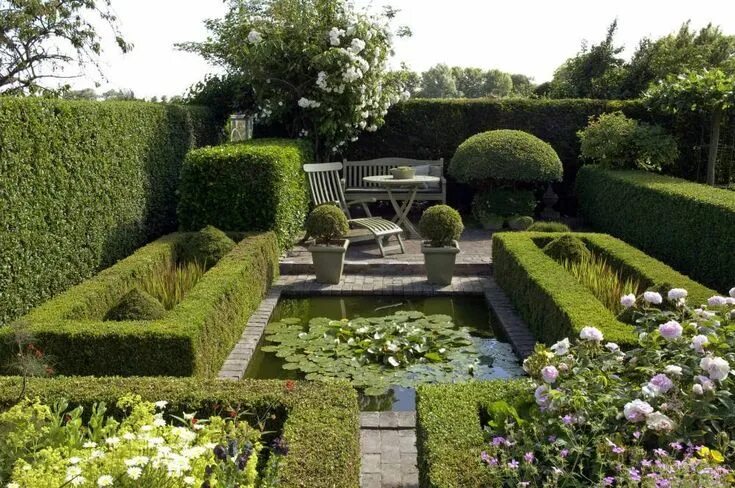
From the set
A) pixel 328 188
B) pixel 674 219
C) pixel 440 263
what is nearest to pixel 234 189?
pixel 440 263

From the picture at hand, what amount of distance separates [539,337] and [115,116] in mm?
5353

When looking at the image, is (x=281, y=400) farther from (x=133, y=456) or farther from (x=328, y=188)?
(x=328, y=188)

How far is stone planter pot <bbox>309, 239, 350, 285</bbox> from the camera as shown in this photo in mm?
8148

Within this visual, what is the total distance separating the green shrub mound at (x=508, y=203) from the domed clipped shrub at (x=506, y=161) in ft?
0.79

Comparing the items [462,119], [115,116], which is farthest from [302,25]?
[115,116]

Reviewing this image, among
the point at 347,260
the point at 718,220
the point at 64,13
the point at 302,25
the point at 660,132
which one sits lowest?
the point at 347,260

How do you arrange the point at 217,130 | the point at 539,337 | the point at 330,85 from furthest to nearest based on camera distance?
the point at 217,130, the point at 330,85, the point at 539,337

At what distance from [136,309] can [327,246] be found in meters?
3.37

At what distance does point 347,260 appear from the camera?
9203mm

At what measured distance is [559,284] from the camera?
5.90 meters

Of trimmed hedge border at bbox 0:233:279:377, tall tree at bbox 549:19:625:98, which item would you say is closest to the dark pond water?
trimmed hedge border at bbox 0:233:279:377

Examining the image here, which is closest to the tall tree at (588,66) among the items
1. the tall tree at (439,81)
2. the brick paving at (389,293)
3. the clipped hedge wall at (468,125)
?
the clipped hedge wall at (468,125)

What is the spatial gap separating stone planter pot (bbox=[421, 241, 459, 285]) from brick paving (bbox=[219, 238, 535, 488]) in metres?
0.11

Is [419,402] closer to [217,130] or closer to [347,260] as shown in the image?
[347,260]
